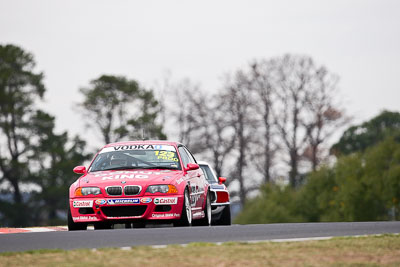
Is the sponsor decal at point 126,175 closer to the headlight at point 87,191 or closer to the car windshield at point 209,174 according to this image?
the headlight at point 87,191

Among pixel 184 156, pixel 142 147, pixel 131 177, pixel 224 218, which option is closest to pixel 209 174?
pixel 224 218

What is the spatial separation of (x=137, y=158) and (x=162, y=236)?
13.9ft

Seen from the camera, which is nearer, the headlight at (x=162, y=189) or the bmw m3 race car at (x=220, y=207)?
the headlight at (x=162, y=189)

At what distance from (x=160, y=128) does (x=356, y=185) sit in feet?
45.3

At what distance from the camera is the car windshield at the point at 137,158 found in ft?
52.4

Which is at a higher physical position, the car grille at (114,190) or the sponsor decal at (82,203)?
the car grille at (114,190)

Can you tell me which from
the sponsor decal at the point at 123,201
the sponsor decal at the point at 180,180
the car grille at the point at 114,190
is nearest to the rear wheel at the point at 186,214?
the sponsor decal at the point at 180,180

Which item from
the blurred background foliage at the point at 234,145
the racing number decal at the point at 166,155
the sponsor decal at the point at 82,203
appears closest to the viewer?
the sponsor decal at the point at 82,203

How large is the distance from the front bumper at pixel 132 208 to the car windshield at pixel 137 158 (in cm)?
102

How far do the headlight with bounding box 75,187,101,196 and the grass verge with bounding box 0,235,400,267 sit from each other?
15.4 ft

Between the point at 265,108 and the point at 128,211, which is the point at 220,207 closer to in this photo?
the point at 128,211

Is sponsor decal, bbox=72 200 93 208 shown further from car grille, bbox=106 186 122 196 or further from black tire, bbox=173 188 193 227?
black tire, bbox=173 188 193 227

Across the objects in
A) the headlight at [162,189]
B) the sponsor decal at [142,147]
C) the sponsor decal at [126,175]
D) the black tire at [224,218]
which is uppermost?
the sponsor decal at [142,147]

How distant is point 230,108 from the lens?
66.6 meters
